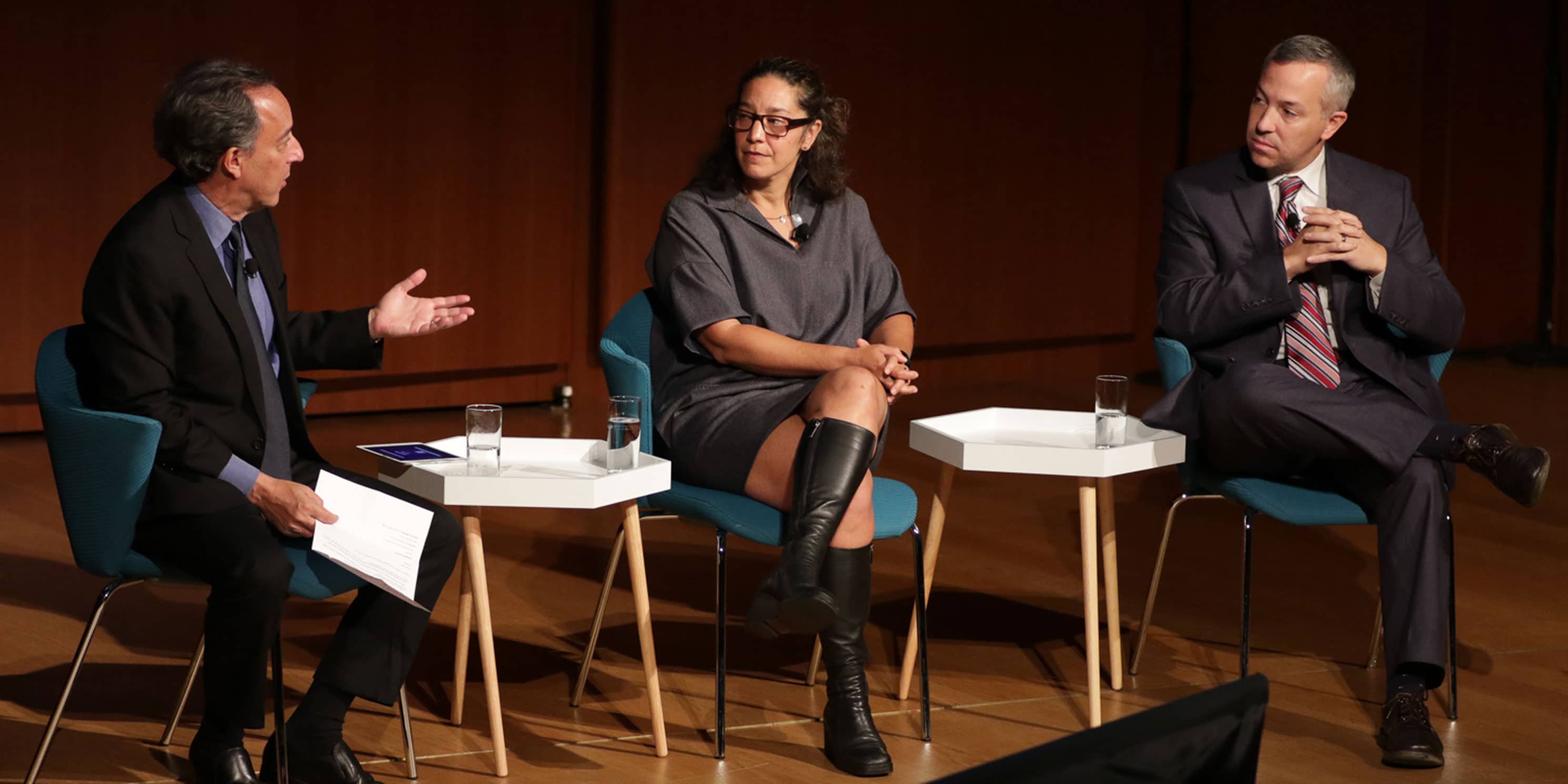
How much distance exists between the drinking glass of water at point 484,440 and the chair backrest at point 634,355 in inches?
12.5

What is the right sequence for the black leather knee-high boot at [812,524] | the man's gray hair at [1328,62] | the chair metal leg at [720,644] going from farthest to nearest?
the man's gray hair at [1328,62] → the chair metal leg at [720,644] → the black leather knee-high boot at [812,524]

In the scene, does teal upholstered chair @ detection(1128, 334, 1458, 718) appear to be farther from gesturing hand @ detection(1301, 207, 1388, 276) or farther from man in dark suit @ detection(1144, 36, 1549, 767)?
gesturing hand @ detection(1301, 207, 1388, 276)

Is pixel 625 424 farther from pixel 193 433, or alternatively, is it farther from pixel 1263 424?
pixel 1263 424

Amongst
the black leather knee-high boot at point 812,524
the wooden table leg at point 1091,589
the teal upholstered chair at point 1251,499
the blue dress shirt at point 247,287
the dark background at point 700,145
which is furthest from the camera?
the dark background at point 700,145

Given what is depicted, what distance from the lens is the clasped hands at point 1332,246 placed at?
3359 mm

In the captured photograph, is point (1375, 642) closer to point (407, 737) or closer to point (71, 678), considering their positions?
point (407, 737)

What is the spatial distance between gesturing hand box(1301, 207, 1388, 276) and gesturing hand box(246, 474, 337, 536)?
1965 millimetres

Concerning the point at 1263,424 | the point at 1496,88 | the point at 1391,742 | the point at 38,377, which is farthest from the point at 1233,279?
the point at 1496,88

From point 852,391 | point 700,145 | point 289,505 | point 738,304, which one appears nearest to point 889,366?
point 852,391

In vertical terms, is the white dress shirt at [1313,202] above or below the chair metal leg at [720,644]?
above

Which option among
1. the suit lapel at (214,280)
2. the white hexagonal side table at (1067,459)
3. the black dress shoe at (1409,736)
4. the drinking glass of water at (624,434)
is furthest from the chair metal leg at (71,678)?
the black dress shoe at (1409,736)

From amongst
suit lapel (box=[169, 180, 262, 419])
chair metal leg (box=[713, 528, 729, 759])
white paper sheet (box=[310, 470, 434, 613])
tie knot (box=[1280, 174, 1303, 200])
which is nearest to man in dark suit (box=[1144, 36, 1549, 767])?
tie knot (box=[1280, 174, 1303, 200])

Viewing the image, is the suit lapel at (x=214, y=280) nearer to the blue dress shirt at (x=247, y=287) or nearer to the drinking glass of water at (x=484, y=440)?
the blue dress shirt at (x=247, y=287)

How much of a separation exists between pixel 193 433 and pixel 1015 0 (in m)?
5.57
